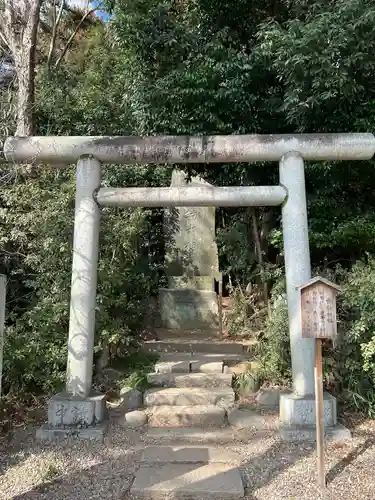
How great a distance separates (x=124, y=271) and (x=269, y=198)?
298 cm

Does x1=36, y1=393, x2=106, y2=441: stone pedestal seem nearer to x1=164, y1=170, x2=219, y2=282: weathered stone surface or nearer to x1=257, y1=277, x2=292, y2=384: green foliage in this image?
x1=257, y1=277, x2=292, y2=384: green foliage

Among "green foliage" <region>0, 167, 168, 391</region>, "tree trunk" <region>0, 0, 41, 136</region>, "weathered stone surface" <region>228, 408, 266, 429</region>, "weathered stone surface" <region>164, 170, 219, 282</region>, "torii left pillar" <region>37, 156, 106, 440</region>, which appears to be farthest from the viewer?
"weathered stone surface" <region>164, 170, 219, 282</region>

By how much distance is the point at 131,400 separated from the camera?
551 cm

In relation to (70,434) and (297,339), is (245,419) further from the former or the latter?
(70,434)

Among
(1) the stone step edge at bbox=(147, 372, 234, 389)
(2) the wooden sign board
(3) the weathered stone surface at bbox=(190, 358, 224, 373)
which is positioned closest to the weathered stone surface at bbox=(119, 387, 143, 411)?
(1) the stone step edge at bbox=(147, 372, 234, 389)

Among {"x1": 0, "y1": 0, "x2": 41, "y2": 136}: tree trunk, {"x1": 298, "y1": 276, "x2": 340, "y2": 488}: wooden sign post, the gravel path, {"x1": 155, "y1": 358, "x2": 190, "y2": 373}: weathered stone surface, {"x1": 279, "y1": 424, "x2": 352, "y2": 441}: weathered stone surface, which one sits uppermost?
{"x1": 0, "y1": 0, "x2": 41, "y2": 136}: tree trunk

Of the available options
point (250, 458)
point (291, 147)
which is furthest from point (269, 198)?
point (250, 458)

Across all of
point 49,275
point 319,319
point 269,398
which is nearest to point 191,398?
point 269,398

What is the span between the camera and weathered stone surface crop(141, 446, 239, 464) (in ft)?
13.4

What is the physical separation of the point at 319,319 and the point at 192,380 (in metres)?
2.57

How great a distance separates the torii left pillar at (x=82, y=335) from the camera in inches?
188

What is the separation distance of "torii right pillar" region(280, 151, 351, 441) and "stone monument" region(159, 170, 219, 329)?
3.67 metres

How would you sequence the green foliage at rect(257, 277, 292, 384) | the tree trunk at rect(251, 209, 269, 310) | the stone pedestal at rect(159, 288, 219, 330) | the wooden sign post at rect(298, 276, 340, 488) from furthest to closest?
the stone pedestal at rect(159, 288, 219, 330) < the tree trunk at rect(251, 209, 269, 310) < the green foliage at rect(257, 277, 292, 384) < the wooden sign post at rect(298, 276, 340, 488)

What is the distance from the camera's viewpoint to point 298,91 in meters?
5.86
